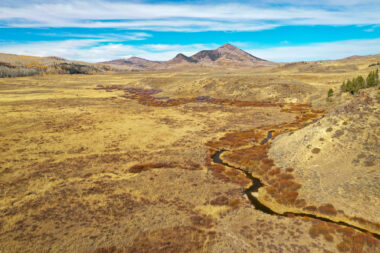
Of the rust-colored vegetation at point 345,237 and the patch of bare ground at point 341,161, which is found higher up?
the patch of bare ground at point 341,161

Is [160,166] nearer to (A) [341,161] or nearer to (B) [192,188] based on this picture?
(B) [192,188]

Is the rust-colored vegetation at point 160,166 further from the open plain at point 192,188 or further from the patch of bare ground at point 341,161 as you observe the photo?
the patch of bare ground at point 341,161

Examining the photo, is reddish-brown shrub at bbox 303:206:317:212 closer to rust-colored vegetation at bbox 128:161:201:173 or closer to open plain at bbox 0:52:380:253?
open plain at bbox 0:52:380:253

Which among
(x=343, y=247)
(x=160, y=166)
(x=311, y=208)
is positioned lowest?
(x=343, y=247)

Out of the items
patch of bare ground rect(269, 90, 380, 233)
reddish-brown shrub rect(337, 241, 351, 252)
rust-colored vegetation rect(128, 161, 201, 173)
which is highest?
patch of bare ground rect(269, 90, 380, 233)

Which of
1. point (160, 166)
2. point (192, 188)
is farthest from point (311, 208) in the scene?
point (160, 166)

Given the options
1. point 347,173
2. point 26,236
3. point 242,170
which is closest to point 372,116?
point 347,173

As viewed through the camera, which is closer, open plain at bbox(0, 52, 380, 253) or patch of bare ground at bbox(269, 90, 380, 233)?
open plain at bbox(0, 52, 380, 253)

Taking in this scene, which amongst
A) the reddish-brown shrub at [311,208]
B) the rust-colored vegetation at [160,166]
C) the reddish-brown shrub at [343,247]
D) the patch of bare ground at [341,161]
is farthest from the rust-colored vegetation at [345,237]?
the rust-colored vegetation at [160,166]

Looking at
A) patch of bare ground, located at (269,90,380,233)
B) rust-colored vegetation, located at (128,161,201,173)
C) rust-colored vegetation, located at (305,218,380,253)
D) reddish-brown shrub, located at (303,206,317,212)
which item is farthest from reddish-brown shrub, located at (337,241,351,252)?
rust-colored vegetation, located at (128,161,201,173)

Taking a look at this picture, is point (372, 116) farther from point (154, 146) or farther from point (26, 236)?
point (26, 236)

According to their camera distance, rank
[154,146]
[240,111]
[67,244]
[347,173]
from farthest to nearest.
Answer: [240,111], [154,146], [347,173], [67,244]
